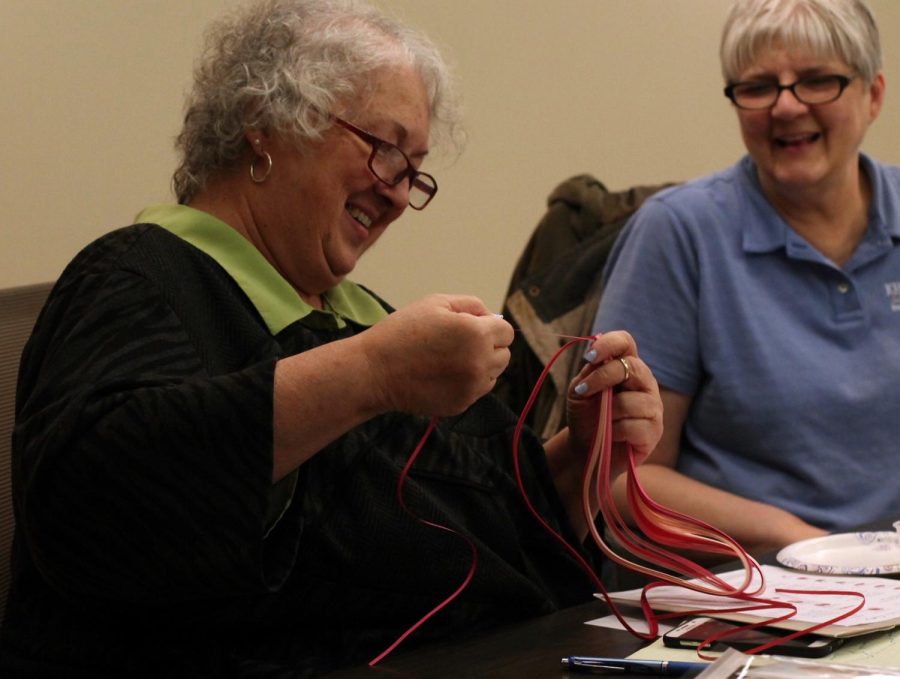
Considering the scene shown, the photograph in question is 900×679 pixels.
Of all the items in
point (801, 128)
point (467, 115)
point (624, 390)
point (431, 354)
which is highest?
point (467, 115)

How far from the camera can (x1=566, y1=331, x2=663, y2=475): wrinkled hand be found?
1.25m

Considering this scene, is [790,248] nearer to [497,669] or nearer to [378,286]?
[378,286]

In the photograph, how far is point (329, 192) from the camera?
4.41 feet

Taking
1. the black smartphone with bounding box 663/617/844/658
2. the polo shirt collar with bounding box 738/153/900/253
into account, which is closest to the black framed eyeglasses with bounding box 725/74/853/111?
the polo shirt collar with bounding box 738/153/900/253

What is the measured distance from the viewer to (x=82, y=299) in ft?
3.69

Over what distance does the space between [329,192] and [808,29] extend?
963mm

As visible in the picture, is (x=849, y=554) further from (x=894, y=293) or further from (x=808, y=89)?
(x=808, y=89)

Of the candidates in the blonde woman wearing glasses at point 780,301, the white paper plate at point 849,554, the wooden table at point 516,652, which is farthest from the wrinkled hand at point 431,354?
the blonde woman wearing glasses at point 780,301

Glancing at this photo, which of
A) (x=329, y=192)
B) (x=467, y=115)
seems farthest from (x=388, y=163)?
(x=467, y=115)

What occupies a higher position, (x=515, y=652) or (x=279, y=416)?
(x=279, y=416)

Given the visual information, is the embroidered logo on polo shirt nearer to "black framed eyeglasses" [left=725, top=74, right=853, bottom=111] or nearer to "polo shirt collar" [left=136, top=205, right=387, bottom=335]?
"black framed eyeglasses" [left=725, top=74, right=853, bottom=111]

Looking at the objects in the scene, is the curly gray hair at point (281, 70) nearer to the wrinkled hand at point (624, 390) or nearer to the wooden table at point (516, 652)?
the wrinkled hand at point (624, 390)

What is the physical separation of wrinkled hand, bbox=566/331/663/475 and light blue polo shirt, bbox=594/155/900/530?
1.75ft

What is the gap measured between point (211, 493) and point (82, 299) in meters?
0.26
